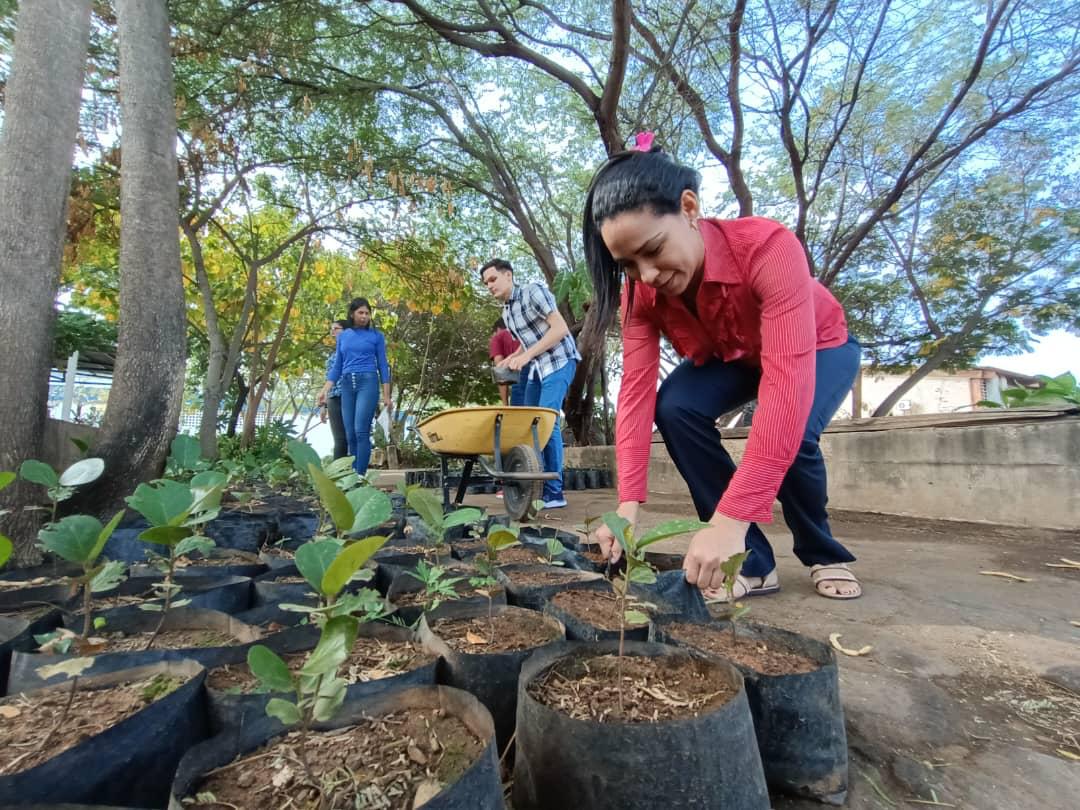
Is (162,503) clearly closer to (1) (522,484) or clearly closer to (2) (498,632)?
(2) (498,632)

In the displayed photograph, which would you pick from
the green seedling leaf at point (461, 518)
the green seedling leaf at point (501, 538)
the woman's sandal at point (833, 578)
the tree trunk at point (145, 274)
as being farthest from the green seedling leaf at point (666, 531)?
the tree trunk at point (145, 274)

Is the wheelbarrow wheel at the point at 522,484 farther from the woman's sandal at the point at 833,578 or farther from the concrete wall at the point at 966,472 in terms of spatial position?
the concrete wall at the point at 966,472

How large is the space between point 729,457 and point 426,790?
4.36 feet

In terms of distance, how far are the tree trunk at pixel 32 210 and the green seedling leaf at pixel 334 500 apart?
66.0 inches

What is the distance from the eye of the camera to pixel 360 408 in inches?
167

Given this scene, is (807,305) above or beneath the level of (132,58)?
beneath

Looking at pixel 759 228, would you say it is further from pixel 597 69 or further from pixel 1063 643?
pixel 597 69

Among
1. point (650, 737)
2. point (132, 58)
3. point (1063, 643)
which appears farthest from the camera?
point (132, 58)

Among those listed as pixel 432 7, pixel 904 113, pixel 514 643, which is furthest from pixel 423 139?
pixel 514 643

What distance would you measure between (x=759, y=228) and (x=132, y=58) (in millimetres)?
2809

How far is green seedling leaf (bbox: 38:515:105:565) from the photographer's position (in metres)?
0.79

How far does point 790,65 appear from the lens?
5.80m

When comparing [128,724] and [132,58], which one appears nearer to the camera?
[128,724]

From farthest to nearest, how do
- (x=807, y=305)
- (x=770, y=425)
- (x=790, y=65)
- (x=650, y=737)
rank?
(x=790, y=65), (x=807, y=305), (x=770, y=425), (x=650, y=737)
